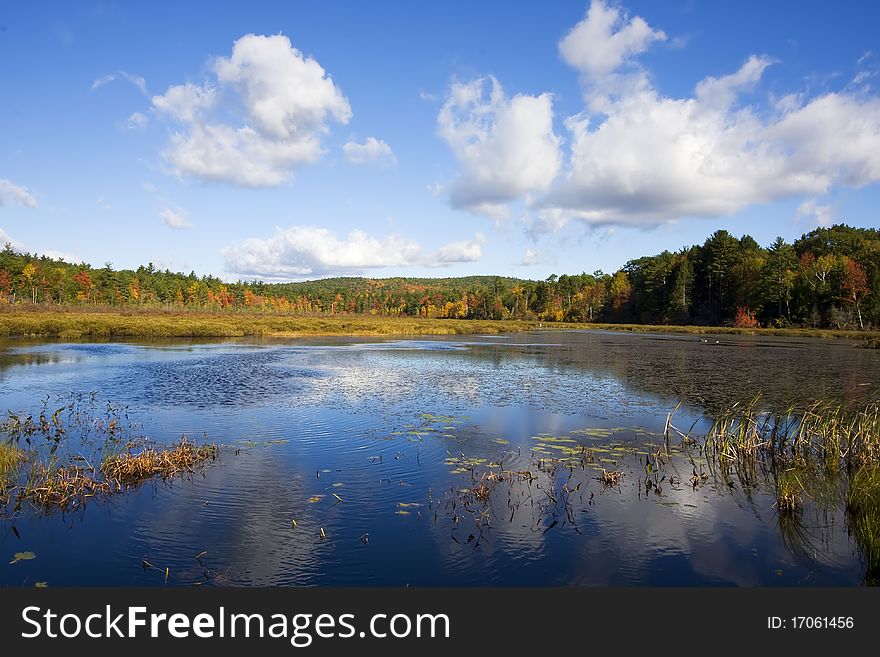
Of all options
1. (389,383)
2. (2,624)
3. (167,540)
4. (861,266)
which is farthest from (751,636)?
(861,266)

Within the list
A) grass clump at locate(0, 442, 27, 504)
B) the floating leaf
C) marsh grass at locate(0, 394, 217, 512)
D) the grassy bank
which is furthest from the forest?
the floating leaf

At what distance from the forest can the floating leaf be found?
84285 mm

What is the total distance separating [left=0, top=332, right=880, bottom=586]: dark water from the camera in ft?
27.2

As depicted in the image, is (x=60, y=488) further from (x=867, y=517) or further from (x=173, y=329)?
(x=173, y=329)

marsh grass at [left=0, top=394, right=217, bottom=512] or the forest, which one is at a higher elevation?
the forest

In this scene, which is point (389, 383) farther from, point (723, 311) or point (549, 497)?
point (723, 311)

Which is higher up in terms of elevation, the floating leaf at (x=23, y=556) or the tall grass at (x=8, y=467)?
the tall grass at (x=8, y=467)

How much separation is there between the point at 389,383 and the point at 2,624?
20884 mm

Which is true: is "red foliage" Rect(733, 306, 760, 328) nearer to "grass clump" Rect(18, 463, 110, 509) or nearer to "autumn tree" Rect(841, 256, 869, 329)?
"autumn tree" Rect(841, 256, 869, 329)

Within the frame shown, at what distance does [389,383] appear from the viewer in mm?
27453

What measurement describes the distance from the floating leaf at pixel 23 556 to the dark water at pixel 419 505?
189 mm

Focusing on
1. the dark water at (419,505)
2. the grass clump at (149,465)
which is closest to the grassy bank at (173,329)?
the dark water at (419,505)

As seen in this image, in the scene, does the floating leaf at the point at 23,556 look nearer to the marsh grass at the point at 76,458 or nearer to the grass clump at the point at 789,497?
the marsh grass at the point at 76,458

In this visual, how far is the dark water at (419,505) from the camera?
27.2 feet
